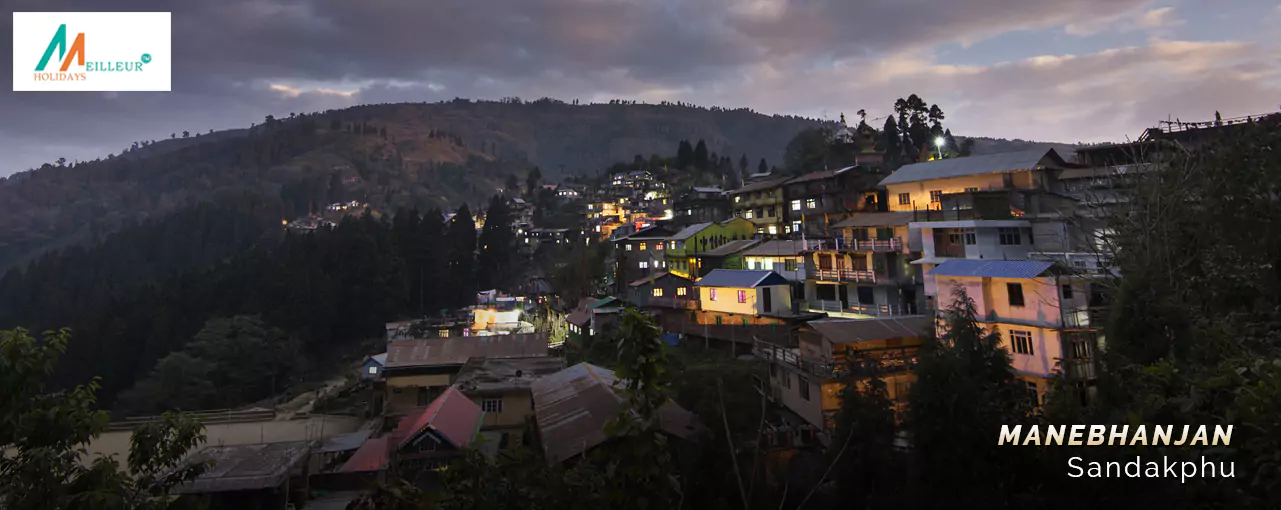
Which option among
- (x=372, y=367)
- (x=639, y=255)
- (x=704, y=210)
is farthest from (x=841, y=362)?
(x=704, y=210)

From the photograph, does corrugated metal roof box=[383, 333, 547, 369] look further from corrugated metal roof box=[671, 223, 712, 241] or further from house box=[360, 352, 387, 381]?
corrugated metal roof box=[671, 223, 712, 241]

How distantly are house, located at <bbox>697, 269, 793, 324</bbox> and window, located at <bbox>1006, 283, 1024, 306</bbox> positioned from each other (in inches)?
485

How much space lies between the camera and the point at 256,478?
70.1ft

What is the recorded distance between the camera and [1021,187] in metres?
30.7

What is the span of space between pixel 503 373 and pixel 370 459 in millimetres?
7480

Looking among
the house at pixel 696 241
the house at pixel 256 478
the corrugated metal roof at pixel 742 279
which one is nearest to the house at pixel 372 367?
the house at pixel 256 478

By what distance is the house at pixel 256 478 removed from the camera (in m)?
20.9

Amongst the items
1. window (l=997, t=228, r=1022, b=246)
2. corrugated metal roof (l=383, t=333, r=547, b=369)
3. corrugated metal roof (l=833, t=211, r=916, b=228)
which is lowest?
corrugated metal roof (l=383, t=333, r=547, b=369)

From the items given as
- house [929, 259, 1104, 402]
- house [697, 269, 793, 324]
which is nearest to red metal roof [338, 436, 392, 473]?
house [697, 269, 793, 324]

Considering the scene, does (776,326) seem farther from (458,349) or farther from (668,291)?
(458,349)

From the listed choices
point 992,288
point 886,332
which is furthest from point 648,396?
point 992,288

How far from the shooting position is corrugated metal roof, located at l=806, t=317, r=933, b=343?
22.1 metres

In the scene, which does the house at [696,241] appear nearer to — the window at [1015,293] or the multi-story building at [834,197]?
the multi-story building at [834,197]

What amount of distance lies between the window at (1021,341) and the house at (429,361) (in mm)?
25836
